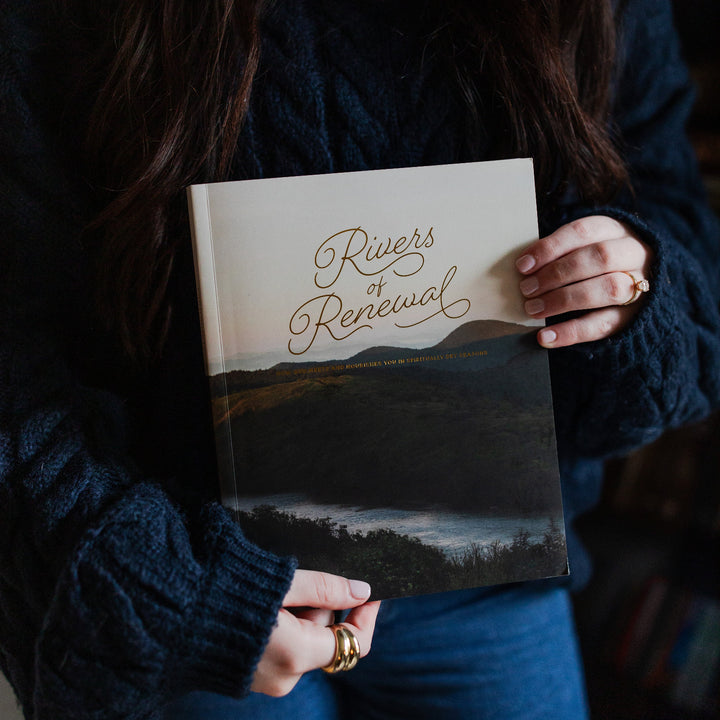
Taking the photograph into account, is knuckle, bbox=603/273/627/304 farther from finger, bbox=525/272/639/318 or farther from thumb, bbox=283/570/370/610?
thumb, bbox=283/570/370/610

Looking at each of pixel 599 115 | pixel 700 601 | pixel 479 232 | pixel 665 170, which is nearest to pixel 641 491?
pixel 700 601

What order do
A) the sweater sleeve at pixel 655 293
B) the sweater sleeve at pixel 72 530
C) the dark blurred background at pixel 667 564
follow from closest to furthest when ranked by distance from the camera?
the sweater sleeve at pixel 72 530
the sweater sleeve at pixel 655 293
the dark blurred background at pixel 667 564

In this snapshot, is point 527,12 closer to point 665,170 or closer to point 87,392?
point 665,170

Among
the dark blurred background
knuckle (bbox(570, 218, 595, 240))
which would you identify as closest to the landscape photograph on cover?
knuckle (bbox(570, 218, 595, 240))

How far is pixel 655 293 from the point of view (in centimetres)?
58

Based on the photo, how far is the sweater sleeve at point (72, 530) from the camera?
486mm

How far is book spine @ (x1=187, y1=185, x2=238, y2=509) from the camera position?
50 cm

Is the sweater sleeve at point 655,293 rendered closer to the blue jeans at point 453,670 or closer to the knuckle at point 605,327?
the knuckle at point 605,327

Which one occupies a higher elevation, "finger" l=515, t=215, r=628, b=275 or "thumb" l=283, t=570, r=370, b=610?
"finger" l=515, t=215, r=628, b=275

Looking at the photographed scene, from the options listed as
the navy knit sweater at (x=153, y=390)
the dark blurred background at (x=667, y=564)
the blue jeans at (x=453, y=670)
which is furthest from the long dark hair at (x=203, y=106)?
the dark blurred background at (x=667, y=564)

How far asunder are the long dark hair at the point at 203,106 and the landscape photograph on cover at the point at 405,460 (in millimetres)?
169

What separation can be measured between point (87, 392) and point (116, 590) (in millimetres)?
206

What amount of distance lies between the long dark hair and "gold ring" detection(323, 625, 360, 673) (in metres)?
0.34

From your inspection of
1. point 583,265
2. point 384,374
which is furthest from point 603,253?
point 384,374
